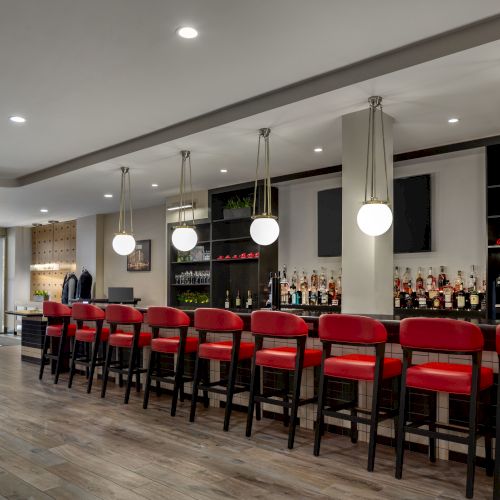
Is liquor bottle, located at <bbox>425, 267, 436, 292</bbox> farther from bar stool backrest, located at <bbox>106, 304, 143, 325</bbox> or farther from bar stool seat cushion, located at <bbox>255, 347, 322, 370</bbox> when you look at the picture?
bar stool backrest, located at <bbox>106, 304, 143, 325</bbox>

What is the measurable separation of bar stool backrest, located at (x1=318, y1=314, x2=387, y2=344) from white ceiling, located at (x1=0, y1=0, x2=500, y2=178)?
184 cm

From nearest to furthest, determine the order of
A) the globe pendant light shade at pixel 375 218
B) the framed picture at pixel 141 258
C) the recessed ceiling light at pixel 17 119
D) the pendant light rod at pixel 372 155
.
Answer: the globe pendant light shade at pixel 375 218
the pendant light rod at pixel 372 155
the recessed ceiling light at pixel 17 119
the framed picture at pixel 141 258

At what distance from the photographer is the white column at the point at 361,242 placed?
4465 mm

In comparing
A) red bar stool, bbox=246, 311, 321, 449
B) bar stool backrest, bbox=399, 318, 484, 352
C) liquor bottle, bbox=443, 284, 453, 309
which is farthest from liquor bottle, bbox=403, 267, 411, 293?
bar stool backrest, bbox=399, 318, 484, 352

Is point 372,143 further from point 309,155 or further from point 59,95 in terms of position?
point 59,95

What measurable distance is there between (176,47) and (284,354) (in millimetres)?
2299

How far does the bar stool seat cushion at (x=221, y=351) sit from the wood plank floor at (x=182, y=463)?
578mm

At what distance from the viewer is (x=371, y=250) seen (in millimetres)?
4473

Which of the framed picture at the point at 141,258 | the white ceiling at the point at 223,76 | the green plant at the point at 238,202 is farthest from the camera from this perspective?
the framed picture at the point at 141,258

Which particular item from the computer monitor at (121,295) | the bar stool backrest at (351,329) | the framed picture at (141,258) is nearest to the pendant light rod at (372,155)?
the bar stool backrest at (351,329)

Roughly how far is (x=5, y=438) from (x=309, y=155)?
4.15 meters

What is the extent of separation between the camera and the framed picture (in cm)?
988

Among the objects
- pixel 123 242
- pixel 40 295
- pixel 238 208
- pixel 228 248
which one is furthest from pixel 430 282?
pixel 40 295

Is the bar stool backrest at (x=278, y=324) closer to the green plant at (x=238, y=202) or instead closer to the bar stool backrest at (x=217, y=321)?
the bar stool backrest at (x=217, y=321)
